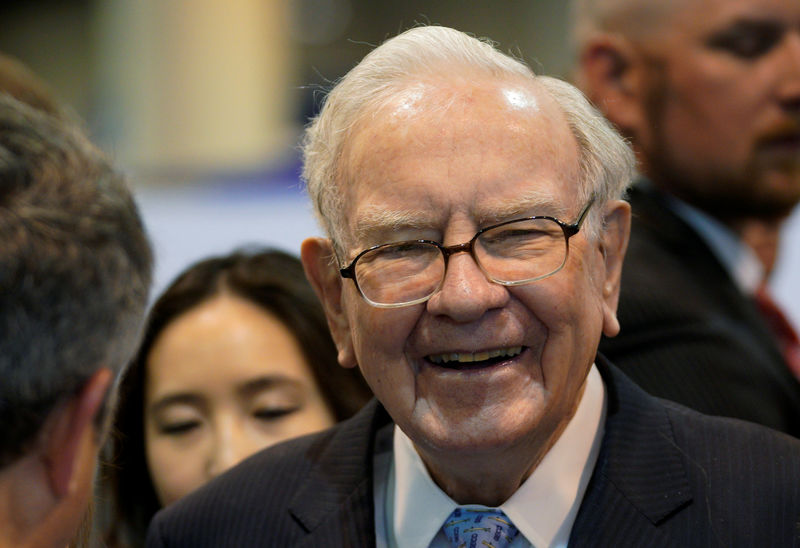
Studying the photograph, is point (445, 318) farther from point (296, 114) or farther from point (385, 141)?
point (296, 114)

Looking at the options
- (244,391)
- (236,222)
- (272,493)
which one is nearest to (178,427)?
(244,391)

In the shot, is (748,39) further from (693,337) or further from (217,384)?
(217,384)

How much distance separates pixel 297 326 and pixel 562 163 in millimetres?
970

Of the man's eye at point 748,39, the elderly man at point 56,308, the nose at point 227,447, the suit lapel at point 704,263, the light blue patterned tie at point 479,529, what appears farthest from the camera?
the man's eye at point 748,39

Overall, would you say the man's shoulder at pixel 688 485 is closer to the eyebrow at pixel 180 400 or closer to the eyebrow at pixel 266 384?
the eyebrow at pixel 266 384

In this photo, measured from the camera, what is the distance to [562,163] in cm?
159

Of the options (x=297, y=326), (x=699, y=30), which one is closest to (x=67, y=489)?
(x=297, y=326)

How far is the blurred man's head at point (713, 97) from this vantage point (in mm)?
2525

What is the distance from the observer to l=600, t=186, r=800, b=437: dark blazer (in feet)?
6.63

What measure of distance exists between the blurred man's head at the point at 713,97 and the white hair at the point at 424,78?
2.85 feet

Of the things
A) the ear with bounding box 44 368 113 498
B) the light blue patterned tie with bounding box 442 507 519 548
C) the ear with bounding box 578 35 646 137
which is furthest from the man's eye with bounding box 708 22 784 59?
the ear with bounding box 44 368 113 498

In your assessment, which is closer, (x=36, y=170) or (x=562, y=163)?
Result: (x=36, y=170)

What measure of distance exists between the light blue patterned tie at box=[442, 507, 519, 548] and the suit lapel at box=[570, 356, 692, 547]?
0.34 ft

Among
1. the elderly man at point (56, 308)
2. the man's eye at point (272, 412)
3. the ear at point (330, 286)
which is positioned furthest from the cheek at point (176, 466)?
the elderly man at point (56, 308)
